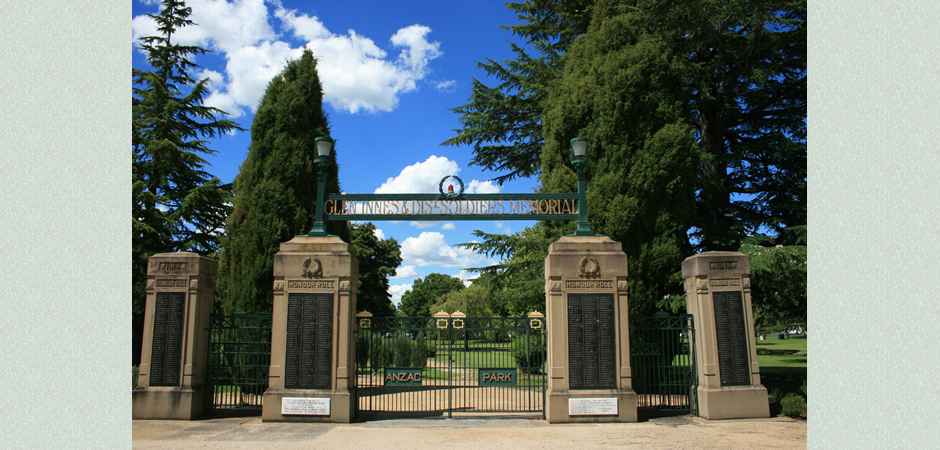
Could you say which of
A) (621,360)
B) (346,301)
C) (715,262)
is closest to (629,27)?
(715,262)

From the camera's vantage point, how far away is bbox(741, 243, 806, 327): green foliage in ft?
43.1

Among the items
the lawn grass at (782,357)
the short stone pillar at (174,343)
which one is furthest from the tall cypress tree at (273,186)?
the lawn grass at (782,357)

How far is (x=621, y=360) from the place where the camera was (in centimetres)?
1140

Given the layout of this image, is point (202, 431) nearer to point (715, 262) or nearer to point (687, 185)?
point (715, 262)

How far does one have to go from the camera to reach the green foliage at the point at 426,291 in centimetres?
10362

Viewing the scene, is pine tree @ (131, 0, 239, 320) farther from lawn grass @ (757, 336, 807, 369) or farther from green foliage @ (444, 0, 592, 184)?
lawn grass @ (757, 336, 807, 369)

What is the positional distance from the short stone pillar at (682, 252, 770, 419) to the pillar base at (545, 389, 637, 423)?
5.40ft

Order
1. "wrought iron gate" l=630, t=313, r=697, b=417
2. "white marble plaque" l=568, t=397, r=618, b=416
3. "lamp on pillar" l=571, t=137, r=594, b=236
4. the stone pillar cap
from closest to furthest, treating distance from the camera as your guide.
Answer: "white marble plaque" l=568, t=397, r=618, b=416
the stone pillar cap
"lamp on pillar" l=571, t=137, r=594, b=236
"wrought iron gate" l=630, t=313, r=697, b=417

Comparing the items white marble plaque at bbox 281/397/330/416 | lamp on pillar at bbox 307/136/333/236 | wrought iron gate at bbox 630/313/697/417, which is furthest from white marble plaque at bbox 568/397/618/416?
lamp on pillar at bbox 307/136/333/236

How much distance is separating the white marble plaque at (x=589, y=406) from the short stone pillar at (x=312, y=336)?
4.55 metres

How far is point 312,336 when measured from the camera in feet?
38.0

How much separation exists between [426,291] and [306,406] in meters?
94.7

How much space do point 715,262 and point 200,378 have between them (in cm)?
1149

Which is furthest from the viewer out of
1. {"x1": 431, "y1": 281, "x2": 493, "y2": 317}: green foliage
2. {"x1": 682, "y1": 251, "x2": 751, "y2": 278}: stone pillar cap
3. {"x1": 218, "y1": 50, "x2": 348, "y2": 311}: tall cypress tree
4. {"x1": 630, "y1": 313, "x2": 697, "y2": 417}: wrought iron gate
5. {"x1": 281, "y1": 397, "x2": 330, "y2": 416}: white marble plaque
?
{"x1": 431, "y1": 281, "x2": 493, "y2": 317}: green foliage
